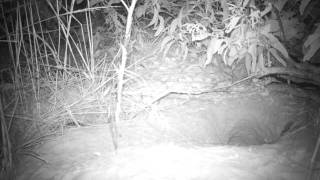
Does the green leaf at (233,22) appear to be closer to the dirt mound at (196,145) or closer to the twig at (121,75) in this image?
the dirt mound at (196,145)

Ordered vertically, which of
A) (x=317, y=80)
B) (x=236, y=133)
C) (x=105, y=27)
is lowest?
(x=236, y=133)

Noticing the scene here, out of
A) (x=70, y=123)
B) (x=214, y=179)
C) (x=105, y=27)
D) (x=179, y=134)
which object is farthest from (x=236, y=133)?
(x=105, y=27)

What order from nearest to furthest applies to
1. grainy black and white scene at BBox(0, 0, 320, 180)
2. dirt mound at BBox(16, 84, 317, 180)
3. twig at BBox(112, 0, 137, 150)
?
1. dirt mound at BBox(16, 84, 317, 180)
2. grainy black and white scene at BBox(0, 0, 320, 180)
3. twig at BBox(112, 0, 137, 150)

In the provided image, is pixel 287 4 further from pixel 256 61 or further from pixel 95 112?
pixel 95 112

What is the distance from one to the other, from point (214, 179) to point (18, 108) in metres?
1.69

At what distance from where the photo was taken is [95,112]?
8.13 feet

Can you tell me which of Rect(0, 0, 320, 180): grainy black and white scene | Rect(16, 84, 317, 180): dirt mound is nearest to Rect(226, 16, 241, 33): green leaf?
Rect(0, 0, 320, 180): grainy black and white scene

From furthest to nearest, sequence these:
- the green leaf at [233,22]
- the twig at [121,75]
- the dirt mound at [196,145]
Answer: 1. the green leaf at [233,22]
2. the twig at [121,75]
3. the dirt mound at [196,145]

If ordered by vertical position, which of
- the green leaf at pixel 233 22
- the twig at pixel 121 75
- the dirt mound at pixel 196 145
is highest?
the green leaf at pixel 233 22

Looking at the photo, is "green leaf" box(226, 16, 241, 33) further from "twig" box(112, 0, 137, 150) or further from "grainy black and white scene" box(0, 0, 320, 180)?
"twig" box(112, 0, 137, 150)

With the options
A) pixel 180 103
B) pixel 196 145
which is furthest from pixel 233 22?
pixel 196 145

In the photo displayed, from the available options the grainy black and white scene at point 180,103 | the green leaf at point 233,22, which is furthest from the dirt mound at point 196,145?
the green leaf at point 233,22

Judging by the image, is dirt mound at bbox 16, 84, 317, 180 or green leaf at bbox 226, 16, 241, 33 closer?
dirt mound at bbox 16, 84, 317, 180

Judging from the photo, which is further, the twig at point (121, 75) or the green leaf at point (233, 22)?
the green leaf at point (233, 22)
